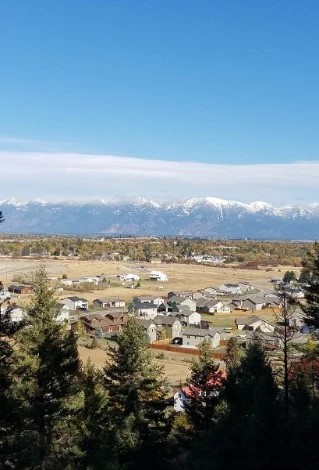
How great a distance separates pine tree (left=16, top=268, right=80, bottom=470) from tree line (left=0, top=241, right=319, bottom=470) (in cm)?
3

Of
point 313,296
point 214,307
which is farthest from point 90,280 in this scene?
point 313,296

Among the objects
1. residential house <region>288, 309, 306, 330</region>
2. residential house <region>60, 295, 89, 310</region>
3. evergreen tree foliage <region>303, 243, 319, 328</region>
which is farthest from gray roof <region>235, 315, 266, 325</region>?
evergreen tree foliage <region>303, 243, 319, 328</region>

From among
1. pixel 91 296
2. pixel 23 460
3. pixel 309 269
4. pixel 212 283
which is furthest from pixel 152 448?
pixel 212 283

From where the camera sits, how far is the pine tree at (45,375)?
53.1ft

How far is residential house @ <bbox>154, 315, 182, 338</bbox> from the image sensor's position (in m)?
62.8

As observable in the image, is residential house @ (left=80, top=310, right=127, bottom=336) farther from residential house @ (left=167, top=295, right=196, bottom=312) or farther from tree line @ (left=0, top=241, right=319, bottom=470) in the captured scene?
tree line @ (left=0, top=241, right=319, bottom=470)

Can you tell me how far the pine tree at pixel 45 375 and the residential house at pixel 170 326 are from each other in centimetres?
4540

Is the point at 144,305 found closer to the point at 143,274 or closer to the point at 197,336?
the point at 197,336

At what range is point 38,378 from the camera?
16391mm

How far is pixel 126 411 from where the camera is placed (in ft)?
61.9

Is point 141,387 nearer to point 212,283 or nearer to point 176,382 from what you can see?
point 176,382

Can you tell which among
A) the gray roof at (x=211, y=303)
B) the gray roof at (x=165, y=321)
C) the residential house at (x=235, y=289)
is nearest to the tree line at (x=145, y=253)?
the residential house at (x=235, y=289)

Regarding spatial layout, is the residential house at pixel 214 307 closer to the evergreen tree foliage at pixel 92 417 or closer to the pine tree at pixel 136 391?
the pine tree at pixel 136 391

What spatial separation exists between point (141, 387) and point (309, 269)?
9.82 meters
